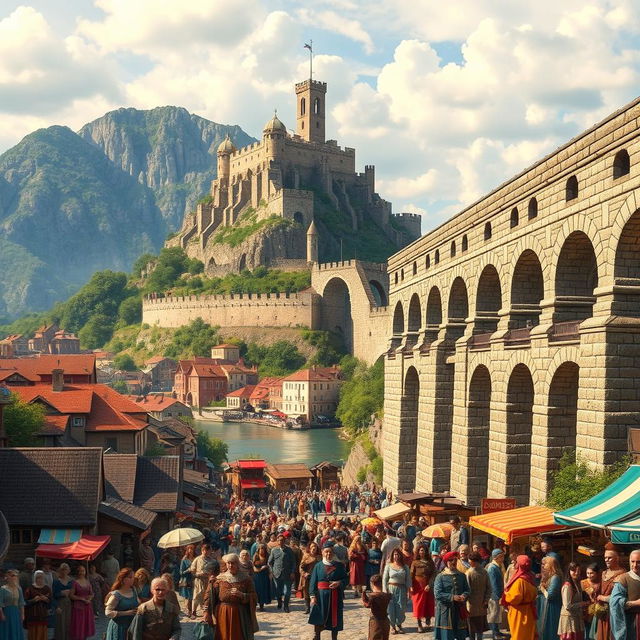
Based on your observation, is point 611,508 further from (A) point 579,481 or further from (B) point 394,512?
(B) point 394,512

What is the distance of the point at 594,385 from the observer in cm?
2073

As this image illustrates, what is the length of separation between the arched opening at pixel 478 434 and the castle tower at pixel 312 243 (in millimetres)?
94899

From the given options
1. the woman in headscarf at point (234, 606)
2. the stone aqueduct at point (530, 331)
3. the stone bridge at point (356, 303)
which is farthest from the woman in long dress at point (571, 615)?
the stone bridge at point (356, 303)

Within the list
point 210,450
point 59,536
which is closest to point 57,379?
point 210,450

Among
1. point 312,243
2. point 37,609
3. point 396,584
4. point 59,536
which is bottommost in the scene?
point 59,536

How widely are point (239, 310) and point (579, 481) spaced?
108705 millimetres

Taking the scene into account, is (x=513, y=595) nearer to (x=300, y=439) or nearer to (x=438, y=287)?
(x=438, y=287)

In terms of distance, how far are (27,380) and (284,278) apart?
79143 mm

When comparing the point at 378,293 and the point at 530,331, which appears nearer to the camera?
the point at 530,331

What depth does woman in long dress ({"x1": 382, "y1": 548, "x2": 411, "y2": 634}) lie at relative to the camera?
581 inches

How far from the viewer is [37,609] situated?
13023 mm

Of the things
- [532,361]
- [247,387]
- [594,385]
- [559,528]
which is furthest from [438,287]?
[247,387]

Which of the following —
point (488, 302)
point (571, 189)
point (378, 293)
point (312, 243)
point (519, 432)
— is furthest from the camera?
point (312, 243)

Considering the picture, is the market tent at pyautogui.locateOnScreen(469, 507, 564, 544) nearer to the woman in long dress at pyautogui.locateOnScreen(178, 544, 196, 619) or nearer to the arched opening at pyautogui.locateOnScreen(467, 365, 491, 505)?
the woman in long dress at pyautogui.locateOnScreen(178, 544, 196, 619)
